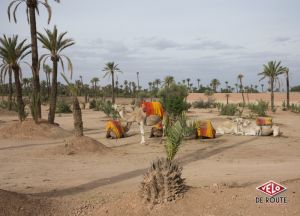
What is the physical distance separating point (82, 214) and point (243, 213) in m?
2.54

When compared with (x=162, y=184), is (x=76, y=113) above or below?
above

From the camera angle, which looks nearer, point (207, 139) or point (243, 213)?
point (243, 213)

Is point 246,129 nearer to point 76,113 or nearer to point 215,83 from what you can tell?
point 76,113

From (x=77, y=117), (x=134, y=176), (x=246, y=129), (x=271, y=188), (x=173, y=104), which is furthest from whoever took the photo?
(x=173, y=104)

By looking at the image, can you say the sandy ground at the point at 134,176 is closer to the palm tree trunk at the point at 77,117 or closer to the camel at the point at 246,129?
the camel at the point at 246,129

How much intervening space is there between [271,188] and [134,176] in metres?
4.10

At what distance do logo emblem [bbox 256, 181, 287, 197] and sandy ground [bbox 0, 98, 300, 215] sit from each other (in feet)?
0.40

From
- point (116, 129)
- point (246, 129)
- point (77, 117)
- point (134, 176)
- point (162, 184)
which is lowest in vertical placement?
point (134, 176)

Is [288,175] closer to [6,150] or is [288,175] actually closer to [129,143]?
[129,143]

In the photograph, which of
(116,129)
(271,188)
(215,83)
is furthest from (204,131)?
(215,83)

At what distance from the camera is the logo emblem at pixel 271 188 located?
21.1 feet

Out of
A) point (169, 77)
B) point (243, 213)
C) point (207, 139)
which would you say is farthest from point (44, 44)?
point (169, 77)

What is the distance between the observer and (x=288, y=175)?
360 inches

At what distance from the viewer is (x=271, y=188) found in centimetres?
651
